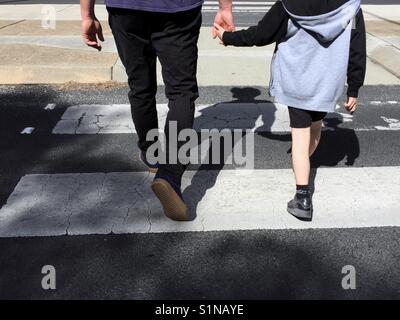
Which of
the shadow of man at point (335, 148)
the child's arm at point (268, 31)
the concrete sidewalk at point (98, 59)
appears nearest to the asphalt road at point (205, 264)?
the shadow of man at point (335, 148)

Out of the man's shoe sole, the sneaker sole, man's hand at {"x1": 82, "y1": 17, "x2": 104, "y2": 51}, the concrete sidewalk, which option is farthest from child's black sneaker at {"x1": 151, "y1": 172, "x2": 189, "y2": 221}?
the concrete sidewalk

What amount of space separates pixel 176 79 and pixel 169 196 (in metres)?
0.66

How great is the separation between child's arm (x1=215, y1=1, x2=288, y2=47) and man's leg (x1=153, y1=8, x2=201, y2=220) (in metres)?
0.26

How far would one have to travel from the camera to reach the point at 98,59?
6.43 meters

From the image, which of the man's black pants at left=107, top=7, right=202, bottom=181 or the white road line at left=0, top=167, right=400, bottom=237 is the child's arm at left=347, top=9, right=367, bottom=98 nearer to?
the white road line at left=0, top=167, right=400, bottom=237

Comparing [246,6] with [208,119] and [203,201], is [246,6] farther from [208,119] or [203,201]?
[203,201]

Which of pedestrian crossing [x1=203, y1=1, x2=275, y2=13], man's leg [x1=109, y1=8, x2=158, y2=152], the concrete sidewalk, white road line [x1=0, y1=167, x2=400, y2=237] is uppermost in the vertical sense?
man's leg [x1=109, y1=8, x2=158, y2=152]

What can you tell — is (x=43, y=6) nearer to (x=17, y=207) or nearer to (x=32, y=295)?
(x=17, y=207)

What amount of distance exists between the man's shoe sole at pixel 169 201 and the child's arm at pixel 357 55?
120 cm

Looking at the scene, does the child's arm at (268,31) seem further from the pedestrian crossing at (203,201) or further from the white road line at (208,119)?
the white road line at (208,119)

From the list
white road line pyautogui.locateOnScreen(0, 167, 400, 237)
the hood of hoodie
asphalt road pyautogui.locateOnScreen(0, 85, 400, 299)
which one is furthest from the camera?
white road line pyautogui.locateOnScreen(0, 167, 400, 237)

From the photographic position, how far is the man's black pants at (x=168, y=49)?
2.76 metres

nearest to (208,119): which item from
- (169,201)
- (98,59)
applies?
(169,201)

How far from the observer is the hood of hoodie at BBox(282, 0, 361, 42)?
264cm
